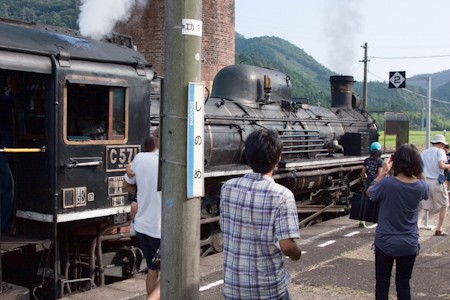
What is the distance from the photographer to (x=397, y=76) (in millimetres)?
11211

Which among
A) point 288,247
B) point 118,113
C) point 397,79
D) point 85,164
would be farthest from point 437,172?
point 288,247

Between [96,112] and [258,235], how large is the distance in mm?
3733

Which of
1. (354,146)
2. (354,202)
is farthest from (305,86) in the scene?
(354,202)

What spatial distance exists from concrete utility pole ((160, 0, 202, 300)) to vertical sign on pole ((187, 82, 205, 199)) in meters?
0.03

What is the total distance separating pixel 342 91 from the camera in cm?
1589

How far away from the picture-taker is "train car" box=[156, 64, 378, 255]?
8812mm

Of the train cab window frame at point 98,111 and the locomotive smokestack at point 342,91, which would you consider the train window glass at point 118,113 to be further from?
the locomotive smokestack at point 342,91

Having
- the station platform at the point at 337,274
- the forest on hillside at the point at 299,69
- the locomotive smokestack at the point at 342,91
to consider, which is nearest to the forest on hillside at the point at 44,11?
the forest on hillside at the point at 299,69

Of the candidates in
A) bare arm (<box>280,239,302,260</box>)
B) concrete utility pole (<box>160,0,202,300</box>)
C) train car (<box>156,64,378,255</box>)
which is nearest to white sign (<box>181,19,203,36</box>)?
concrete utility pole (<box>160,0,202,300</box>)

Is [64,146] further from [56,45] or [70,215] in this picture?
[56,45]

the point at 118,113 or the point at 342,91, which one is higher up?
the point at 342,91

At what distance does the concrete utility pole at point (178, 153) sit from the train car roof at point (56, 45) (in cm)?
269

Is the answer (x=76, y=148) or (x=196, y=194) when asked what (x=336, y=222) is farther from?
(x=196, y=194)

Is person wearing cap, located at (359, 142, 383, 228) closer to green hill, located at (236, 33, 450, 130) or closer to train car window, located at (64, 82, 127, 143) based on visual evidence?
train car window, located at (64, 82, 127, 143)
